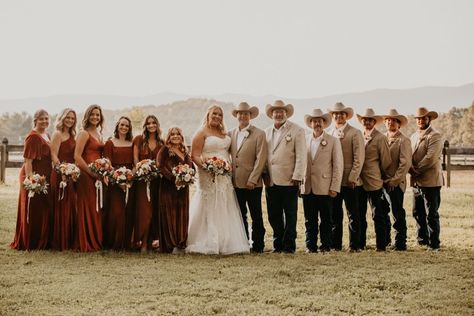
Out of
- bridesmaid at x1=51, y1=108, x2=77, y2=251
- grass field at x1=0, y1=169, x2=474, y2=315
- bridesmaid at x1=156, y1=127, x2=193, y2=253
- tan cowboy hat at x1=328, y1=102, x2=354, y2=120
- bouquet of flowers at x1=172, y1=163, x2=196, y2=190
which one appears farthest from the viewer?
tan cowboy hat at x1=328, y1=102, x2=354, y2=120


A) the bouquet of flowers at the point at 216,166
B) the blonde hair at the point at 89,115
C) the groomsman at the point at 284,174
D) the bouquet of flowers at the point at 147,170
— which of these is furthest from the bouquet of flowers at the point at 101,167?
the groomsman at the point at 284,174

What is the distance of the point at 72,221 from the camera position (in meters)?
8.64

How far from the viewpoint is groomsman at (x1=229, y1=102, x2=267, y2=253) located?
8609 mm

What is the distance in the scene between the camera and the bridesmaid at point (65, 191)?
860 cm

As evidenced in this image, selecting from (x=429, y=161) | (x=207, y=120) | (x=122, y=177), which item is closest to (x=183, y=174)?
(x=122, y=177)

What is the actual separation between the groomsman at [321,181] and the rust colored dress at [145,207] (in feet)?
7.46

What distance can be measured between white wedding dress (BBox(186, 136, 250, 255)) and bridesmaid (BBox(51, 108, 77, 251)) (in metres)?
1.82

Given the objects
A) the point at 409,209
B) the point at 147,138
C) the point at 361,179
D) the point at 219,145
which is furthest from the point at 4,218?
the point at 409,209

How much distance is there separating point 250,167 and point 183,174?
3.50 ft

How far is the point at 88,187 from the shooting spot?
870cm

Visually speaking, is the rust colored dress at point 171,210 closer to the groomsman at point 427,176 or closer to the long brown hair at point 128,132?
the long brown hair at point 128,132

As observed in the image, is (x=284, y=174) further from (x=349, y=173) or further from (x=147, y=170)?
(x=147, y=170)

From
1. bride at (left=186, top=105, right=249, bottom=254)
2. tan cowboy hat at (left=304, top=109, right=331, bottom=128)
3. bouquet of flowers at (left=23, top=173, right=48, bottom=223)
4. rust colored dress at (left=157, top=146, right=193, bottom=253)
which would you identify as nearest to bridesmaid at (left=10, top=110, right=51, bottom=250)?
bouquet of flowers at (left=23, top=173, right=48, bottom=223)

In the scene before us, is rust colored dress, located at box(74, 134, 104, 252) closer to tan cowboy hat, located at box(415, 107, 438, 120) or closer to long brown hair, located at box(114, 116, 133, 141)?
long brown hair, located at box(114, 116, 133, 141)
